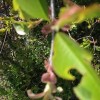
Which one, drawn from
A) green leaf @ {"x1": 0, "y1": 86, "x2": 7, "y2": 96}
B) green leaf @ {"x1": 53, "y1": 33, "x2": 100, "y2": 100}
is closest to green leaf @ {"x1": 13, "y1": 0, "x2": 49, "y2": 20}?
green leaf @ {"x1": 53, "y1": 33, "x2": 100, "y2": 100}

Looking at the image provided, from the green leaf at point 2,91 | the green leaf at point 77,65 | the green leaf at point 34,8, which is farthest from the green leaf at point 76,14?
the green leaf at point 2,91

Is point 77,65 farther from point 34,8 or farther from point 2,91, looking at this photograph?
point 2,91

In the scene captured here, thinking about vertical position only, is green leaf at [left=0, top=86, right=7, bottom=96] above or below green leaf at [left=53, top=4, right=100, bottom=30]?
below

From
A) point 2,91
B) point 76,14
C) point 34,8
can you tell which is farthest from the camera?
point 2,91

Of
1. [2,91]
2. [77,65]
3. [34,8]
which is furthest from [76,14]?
[2,91]

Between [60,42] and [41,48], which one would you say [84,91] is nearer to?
[60,42]

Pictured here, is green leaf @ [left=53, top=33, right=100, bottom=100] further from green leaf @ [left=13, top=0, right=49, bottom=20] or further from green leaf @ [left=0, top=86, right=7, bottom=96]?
green leaf @ [left=0, top=86, right=7, bottom=96]

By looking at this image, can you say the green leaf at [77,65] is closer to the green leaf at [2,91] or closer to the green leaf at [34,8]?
the green leaf at [34,8]

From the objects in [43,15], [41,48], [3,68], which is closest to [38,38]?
[41,48]

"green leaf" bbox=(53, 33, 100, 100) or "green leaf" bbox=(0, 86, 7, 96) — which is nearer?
"green leaf" bbox=(53, 33, 100, 100)
